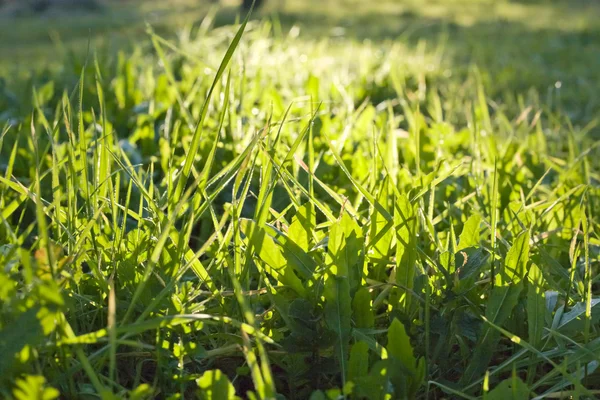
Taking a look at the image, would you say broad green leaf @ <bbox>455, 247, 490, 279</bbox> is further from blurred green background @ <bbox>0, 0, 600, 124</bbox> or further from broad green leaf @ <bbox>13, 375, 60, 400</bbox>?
blurred green background @ <bbox>0, 0, 600, 124</bbox>

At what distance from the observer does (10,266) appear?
93cm

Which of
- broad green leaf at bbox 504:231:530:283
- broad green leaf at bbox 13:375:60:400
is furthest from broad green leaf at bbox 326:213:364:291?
broad green leaf at bbox 13:375:60:400

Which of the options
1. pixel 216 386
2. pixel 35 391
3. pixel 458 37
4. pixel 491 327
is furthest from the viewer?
pixel 458 37

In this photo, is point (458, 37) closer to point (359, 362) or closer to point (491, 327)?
point (491, 327)

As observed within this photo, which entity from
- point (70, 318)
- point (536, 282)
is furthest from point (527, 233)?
point (70, 318)

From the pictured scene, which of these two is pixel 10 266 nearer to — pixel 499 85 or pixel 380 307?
pixel 380 307

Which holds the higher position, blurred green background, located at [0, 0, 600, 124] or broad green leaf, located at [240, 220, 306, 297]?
broad green leaf, located at [240, 220, 306, 297]

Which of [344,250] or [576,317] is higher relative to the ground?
[344,250]

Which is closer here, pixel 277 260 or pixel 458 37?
pixel 277 260

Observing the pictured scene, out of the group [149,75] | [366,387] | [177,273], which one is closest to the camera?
[366,387]

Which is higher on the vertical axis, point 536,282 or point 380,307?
point 536,282

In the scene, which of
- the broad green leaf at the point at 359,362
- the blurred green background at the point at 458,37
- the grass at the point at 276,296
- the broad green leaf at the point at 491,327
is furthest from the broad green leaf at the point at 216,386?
the blurred green background at the point at 458,37

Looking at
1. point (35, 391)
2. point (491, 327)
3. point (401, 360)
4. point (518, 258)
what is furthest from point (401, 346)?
point (35, 391)

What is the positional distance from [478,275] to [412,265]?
0.46 feet
